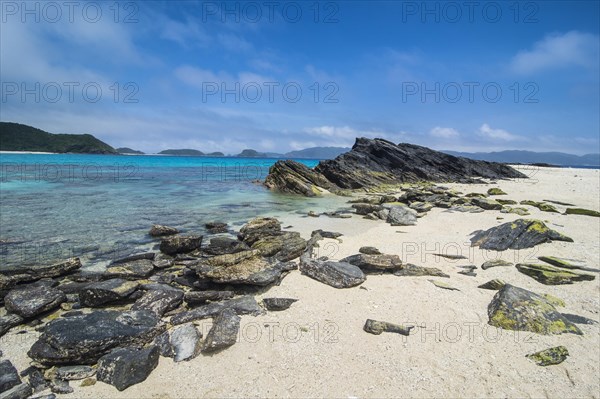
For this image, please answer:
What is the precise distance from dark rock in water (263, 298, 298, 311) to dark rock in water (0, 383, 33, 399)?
388 cm

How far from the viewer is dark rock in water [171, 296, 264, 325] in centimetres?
605

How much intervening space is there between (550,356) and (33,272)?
458 inches

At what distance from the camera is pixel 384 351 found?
5023mm

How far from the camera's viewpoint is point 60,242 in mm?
11438

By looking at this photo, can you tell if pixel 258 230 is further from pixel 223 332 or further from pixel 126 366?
pixel 126 366

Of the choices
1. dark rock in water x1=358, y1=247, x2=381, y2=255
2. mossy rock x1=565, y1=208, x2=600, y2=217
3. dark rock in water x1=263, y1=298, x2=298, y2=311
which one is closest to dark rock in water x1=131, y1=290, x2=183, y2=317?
dark rock in water x1=263, y1=298, x2=298, y2=311

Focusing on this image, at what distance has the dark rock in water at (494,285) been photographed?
7.20 metres

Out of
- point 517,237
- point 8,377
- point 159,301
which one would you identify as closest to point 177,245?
point 159,301

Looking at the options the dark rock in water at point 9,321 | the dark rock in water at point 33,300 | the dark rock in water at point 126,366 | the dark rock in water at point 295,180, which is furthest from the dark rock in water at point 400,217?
the dark rock in water at point 295,180

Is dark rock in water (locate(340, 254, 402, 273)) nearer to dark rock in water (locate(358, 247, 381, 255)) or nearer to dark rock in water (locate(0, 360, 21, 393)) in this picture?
dark rock in water (locate(358, 247, 381, 255))

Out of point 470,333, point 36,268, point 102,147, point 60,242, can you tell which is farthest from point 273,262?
point 102,147

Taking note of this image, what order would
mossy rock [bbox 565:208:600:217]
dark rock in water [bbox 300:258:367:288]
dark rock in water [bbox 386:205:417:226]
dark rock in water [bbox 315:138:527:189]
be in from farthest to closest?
1. dark rock in water [bbox 315:138:527:189]
2. mossy rock [bbox 565:208:600:217]
3. dark rock in water [bbox 386:205:417:226]
4. dark rock in water [bbox 300:258:367:288]

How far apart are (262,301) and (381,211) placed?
486 inches

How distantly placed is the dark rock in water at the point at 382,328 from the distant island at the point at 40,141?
205 meters
